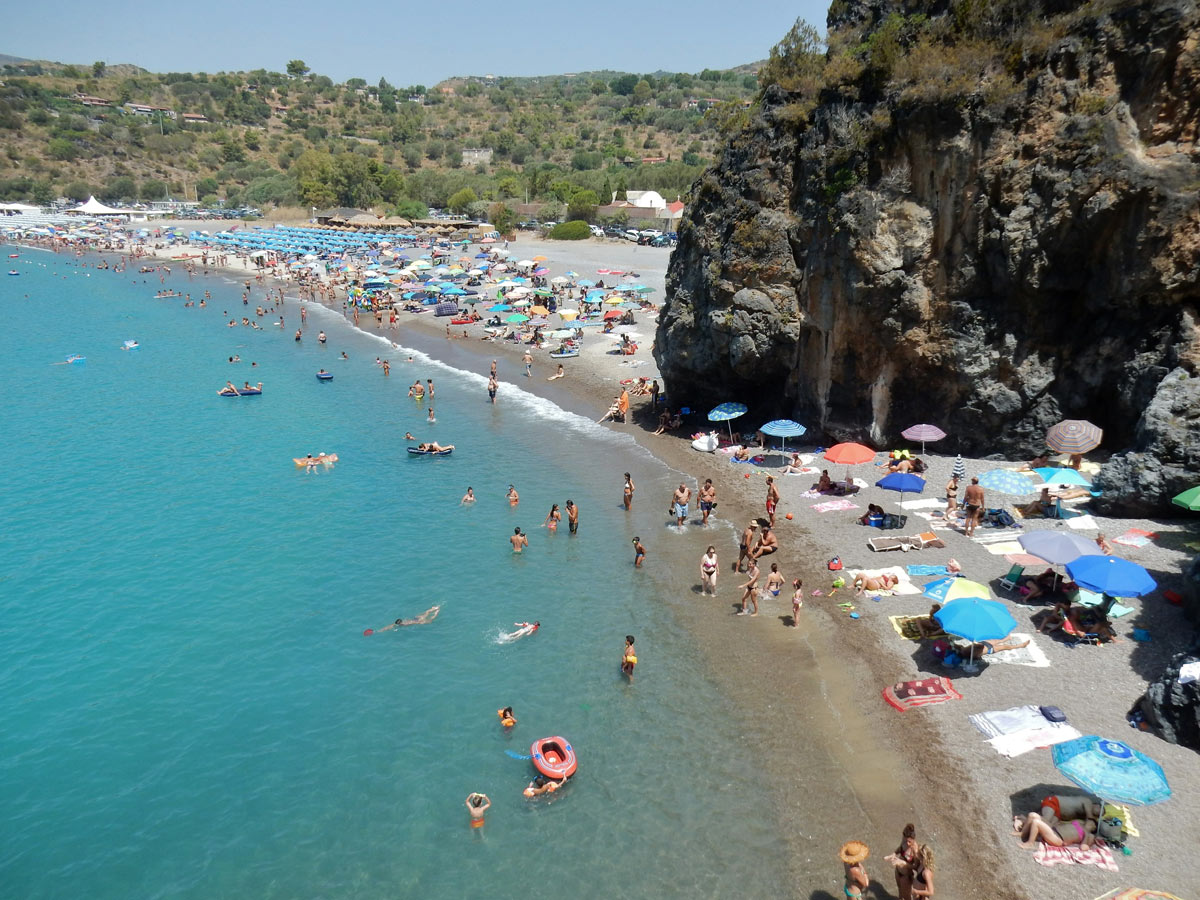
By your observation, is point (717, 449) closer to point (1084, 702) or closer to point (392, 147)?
point (1084, 702)

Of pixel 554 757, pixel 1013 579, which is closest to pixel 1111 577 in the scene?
pixel 1013 579

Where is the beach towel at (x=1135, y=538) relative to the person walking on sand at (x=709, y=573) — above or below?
above

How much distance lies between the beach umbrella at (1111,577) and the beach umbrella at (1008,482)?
4.31 m

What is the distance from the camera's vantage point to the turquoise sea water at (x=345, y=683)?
39.0 ft

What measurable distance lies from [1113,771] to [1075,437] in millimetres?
12507

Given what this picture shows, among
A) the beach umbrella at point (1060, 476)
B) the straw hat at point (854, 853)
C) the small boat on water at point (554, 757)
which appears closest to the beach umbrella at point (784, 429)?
the beach umbrella at point (1060, 476)

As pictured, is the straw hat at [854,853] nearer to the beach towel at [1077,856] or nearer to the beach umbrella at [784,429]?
the beach towel at [1077,856]

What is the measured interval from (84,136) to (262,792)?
170 m

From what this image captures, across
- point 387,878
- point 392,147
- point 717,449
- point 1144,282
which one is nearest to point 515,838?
point 387,878

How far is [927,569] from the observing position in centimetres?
1795

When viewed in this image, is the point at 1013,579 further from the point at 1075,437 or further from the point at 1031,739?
the point at 1075,437

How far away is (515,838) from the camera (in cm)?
1202


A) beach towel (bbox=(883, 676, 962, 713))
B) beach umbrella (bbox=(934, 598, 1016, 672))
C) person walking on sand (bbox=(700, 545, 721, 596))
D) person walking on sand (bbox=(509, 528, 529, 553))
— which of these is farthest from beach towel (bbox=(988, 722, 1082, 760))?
person walking on sand (bbox=(509, 528, 529, 553))

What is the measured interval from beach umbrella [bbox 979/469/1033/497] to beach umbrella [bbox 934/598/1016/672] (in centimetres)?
561
